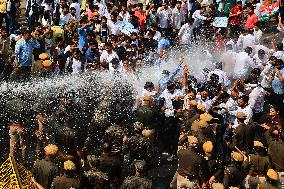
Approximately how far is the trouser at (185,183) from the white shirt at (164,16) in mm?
9980

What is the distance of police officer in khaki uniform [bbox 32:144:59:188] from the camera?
32.1ft

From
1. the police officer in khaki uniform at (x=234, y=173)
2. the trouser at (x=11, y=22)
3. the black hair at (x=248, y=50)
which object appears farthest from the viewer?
the trouser at (x=11, y=22)

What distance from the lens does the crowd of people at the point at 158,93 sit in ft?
34.4

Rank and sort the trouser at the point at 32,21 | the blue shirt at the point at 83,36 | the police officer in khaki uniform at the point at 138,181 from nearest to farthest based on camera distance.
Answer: the police officer in khaki uniform at the point at 138,181 → the blue shirt at the point at 83,36 → the trouser at the point at 32,21

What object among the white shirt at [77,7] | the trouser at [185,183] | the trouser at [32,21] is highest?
the white shirt at [77,7]

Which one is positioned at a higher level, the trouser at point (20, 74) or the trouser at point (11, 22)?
the trouser at point (11, 22)

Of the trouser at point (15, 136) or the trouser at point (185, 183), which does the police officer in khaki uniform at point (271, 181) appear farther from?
the trouser at point (15, 136)

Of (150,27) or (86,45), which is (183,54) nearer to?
(150,27)

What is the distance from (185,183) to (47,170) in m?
2.86

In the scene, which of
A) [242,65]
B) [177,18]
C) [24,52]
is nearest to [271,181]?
[242,65]

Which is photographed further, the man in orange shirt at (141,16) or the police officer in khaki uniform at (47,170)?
the man in orange shirt at (141,16)

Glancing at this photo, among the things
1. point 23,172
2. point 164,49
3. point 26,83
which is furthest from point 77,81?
point 23,172

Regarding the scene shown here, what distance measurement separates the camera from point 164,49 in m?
17.9

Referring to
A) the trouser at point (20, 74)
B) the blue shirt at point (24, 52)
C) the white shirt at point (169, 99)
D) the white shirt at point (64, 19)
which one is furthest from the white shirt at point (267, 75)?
the white shirt at point (64, 19)
